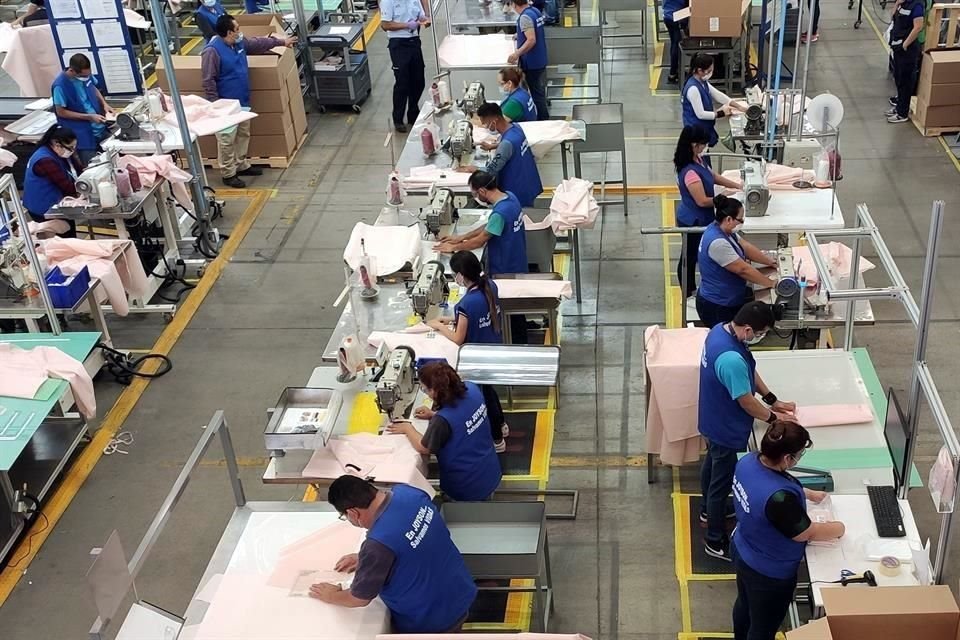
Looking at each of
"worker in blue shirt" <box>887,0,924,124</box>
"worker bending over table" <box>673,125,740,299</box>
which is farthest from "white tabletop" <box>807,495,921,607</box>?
"worker in blue shirt" <box>887,0,924,124</box>

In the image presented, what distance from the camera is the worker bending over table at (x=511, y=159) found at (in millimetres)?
8586

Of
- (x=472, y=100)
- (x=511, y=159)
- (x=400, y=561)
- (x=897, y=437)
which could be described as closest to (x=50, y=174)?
(x=472, y=100)

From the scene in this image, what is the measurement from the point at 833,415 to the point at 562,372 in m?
2.66

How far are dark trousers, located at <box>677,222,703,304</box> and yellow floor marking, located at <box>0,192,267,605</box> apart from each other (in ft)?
14.0

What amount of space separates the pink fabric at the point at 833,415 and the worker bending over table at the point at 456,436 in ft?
5.79

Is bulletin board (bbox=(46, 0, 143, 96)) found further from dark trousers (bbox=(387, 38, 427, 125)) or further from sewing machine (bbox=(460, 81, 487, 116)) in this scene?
sewing machine (bbox=(460, 81, 487, 116))

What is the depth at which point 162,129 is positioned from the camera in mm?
10406

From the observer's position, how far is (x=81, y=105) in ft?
34.5

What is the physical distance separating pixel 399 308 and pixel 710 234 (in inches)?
83.6

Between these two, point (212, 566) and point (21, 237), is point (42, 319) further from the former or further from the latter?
point (212, 566)

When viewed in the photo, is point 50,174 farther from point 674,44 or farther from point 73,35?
point 674,44

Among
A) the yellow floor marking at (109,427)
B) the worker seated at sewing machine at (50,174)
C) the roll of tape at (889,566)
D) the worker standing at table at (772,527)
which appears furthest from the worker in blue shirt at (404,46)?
the roll of tape at (889,566)

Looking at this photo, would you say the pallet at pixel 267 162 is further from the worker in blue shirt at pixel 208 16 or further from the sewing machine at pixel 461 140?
the sewing machine at pixel 461 140

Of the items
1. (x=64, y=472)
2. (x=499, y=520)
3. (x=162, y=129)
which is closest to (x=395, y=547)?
(x=499, y=520)
